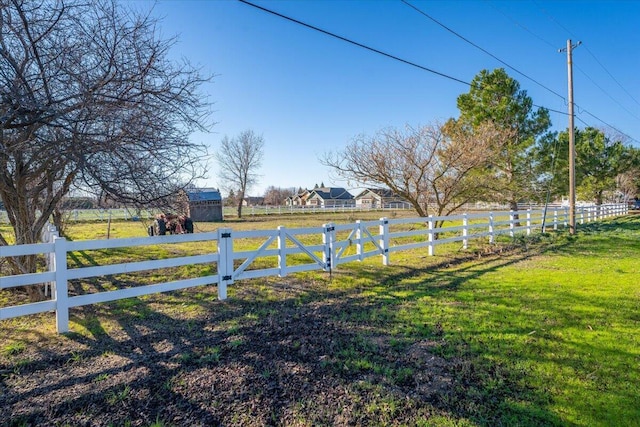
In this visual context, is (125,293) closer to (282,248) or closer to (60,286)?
(60,286)

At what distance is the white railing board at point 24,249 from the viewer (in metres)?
3.96

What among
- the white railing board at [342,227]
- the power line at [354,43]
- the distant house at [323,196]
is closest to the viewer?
the power line at [354,43]

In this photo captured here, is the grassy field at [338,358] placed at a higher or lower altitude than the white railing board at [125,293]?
lower

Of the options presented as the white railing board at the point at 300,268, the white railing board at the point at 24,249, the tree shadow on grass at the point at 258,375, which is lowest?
the tree shadow on grass at the point at 258,375

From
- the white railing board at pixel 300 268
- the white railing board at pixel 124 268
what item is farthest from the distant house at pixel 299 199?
the white railing board at pixel 124 268

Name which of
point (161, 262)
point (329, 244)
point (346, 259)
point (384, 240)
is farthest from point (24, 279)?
point (384, 240)

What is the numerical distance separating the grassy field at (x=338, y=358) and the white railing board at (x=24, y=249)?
1018 millimetres

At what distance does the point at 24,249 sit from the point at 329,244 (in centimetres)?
498

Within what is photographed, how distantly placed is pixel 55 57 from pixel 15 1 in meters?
0.66

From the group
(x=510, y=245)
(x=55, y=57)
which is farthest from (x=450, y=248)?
(x=55, y=57)

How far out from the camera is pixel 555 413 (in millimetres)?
2658

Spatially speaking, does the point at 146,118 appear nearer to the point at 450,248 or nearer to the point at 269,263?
the point at 269,263

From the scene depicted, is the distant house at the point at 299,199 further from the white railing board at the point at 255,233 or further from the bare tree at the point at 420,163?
the white railing board at the point at 255,233

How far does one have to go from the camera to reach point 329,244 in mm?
7434
